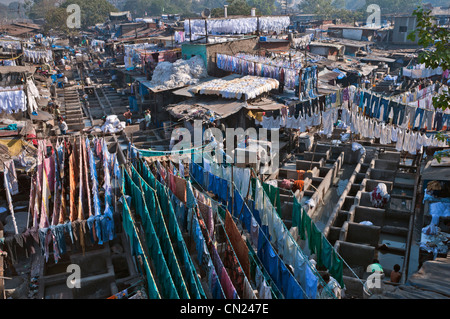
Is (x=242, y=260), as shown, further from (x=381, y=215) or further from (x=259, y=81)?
(x=259, y=81)

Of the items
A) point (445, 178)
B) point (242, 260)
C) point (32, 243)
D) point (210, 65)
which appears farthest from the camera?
point (210, 65)

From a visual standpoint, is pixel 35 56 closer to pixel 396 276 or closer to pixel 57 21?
pixel 57 21

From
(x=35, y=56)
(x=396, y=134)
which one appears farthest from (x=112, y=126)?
(x=35, y=56)

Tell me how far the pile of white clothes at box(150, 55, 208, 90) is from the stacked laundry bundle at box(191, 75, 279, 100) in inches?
85.3

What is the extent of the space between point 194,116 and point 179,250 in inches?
426

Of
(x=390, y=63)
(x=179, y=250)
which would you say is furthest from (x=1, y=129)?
(x=390, y=63)

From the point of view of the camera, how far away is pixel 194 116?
20.9 m

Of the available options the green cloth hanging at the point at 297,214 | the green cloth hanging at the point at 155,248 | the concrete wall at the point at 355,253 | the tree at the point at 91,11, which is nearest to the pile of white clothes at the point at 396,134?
the concrete wall at the point at 355,253

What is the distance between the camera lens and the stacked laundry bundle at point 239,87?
2211cm

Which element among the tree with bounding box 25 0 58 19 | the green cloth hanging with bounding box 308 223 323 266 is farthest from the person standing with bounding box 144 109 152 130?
the tree with bounding box 25 0 58 19

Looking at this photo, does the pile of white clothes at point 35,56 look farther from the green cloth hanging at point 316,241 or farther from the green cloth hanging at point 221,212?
the green cloth hanging at point 316,241

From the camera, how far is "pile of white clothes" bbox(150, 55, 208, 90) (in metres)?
25.7

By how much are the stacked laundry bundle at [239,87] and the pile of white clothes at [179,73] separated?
2166 millimetres

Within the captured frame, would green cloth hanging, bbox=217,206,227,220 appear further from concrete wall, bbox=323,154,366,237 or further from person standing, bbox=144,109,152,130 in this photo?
person standing, bbox=144,109,152,130
